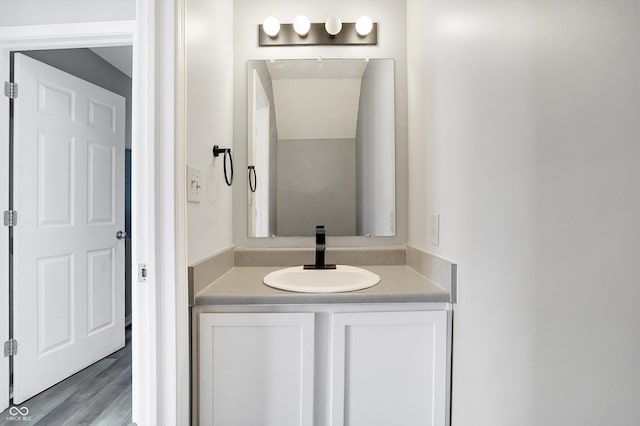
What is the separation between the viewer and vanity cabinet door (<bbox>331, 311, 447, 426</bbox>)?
3.84ft

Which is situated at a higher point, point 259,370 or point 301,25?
point 301,25

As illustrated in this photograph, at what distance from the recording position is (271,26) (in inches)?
67.2

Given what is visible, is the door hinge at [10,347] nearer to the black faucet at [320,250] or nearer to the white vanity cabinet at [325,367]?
the white vanity cabinet at [325,367]

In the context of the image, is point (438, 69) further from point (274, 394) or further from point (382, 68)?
point (274, 394)

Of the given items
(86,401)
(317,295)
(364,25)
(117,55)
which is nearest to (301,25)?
(364,25)

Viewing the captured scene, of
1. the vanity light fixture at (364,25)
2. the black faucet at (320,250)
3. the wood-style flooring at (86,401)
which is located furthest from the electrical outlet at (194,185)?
the wood-style flooring at (86,401)

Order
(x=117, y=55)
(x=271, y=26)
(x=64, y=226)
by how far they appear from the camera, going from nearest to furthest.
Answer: (x=271, y=26) → (x=64, y=226) → (x=117, y=55)

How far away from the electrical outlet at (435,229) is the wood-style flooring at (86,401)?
177cm

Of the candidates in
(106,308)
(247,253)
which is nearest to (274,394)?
(247,253)

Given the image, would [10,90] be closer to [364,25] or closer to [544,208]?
[364,25]

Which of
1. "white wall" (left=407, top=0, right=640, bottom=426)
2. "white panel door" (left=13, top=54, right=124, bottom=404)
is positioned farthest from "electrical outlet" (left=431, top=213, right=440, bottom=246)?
"white panel door" (left=13, top=54, right=124, bottom=404)

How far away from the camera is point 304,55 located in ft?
5.82

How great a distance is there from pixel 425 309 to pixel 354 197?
0.77 metres

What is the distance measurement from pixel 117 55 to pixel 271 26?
1.66 m
